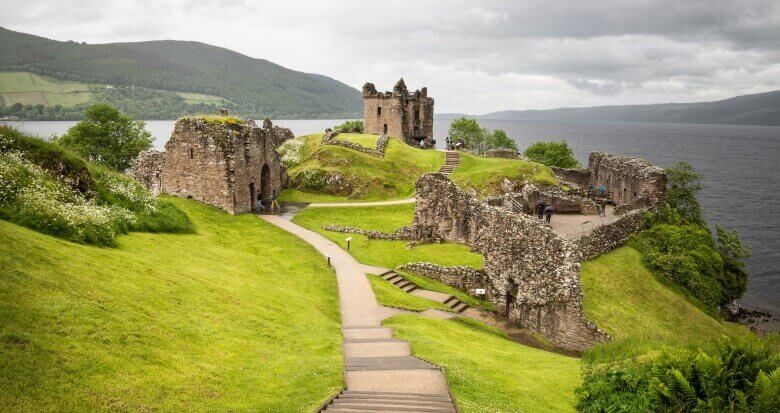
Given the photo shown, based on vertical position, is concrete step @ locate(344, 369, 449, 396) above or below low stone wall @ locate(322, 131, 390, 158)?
below

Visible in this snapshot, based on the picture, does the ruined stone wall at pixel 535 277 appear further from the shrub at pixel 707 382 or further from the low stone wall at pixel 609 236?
the shrub at pixel 707 382

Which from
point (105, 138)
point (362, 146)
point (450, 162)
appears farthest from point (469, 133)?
point (105, 138)

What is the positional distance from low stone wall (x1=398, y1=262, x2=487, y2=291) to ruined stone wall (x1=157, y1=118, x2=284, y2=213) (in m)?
17.8

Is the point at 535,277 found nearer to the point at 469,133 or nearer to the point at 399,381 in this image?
the point at 399,381

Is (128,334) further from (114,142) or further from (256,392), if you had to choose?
(114,142)

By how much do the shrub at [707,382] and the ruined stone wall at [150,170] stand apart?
45072 millimetres

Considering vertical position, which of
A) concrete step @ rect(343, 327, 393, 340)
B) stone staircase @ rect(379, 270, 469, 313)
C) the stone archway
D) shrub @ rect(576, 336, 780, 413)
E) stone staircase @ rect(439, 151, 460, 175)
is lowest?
stone staircase @ rect(379, 270, 469, 313)

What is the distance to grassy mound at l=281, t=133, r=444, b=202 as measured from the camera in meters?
56.8

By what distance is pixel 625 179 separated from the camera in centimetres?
4953

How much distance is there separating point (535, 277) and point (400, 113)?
187 ft

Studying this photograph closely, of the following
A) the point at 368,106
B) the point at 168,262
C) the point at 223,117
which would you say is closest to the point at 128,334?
the point at 168,262

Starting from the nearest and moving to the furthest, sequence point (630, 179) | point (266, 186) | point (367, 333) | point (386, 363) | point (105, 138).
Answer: point (386, 363), point (367, 333), point (630, 179), point (266, 186), point (105, 138)

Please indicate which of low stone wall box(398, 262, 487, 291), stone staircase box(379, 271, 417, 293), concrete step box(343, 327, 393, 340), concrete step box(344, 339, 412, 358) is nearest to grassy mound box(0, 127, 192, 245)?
concrete step box(343, 327, 393, 340)

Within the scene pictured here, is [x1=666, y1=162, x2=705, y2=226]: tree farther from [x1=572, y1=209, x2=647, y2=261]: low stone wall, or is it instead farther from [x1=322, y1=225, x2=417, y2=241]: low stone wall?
[x1=322, y1=225, x2=417, y2=241]: low stone wall
